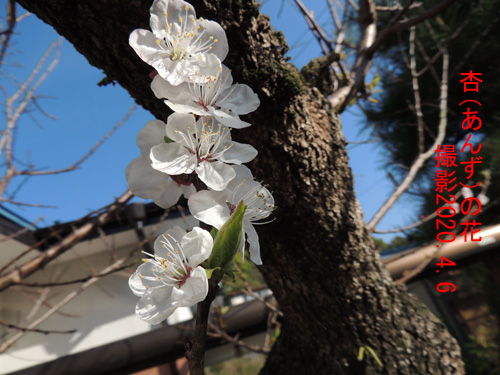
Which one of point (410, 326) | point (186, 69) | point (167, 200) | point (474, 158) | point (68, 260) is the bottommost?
point (410, 326)

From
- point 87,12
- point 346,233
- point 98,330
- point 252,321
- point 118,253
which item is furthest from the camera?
point 118,253

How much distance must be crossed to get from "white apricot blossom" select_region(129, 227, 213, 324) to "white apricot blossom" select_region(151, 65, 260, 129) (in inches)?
5.6

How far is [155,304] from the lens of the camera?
0.35 metres

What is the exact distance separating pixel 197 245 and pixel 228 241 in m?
0.04

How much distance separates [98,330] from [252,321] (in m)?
1.56

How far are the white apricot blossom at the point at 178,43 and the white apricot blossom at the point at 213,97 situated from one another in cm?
1

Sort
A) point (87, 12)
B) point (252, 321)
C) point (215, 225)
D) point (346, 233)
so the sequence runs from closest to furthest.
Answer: point (215, 225)
point (87, 12)
point (346, 233)
point (252, 321)

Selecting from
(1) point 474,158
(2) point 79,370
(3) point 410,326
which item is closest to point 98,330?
(2) point 79,370

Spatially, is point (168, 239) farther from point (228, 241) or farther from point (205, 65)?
point (205, 65)

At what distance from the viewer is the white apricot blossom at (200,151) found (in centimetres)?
36

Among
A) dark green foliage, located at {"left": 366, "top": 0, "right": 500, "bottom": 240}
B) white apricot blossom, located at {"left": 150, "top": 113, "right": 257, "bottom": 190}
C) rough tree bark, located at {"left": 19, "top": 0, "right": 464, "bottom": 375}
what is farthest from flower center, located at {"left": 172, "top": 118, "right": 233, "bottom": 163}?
dark green foliage, located at {"left": 366, "top": 0, "right": 500, "bottom": 240}

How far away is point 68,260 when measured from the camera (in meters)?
2.62

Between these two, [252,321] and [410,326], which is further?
[252,321]

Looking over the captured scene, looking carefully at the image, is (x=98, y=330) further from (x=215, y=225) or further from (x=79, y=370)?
(x=215, y=225)
